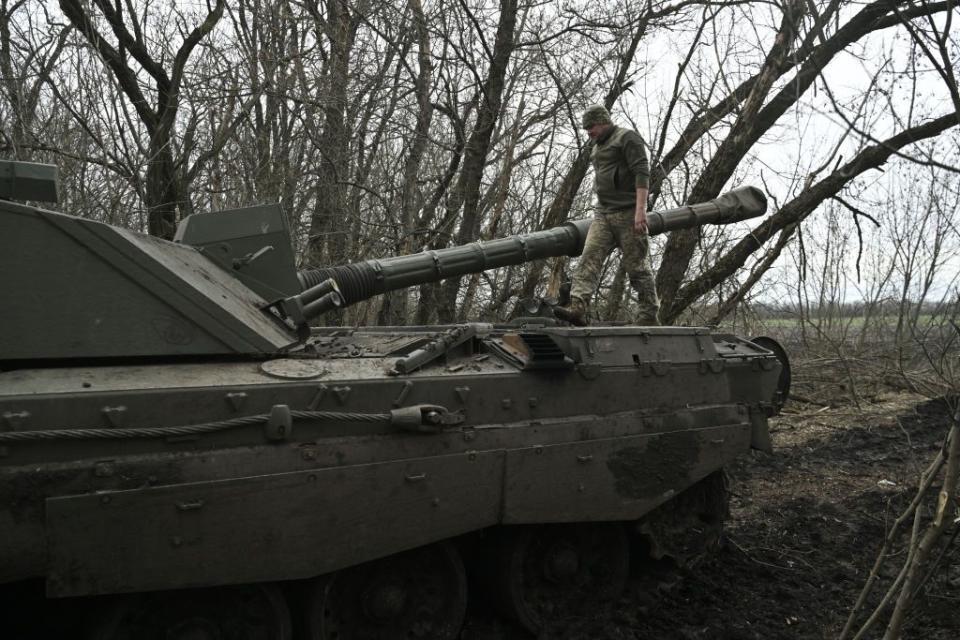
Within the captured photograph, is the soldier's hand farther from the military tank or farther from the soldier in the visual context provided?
the military tank

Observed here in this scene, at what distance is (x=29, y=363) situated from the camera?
11.4 feet

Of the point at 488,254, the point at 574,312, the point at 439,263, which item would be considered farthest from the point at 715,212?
the point at 439,263

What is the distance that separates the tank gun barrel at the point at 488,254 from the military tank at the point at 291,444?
11.3 inches

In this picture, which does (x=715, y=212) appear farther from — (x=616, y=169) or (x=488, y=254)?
(x=488, y=254)

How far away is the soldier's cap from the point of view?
6164 millimetres

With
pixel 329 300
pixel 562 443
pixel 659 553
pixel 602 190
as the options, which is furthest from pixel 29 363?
pixel 602 190

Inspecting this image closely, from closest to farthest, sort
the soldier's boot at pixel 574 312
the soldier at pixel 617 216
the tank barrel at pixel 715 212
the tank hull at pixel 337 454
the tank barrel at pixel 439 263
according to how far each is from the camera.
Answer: the tank hull at pixel 337 454
the tank barrel at pixel 439 263
the soldier's boot at pixel 574 312
the soldier at pixel 617 216
the tank barrel at pixel 715 212

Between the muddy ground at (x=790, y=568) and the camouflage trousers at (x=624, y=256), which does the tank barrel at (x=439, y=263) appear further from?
the muddy ground at (x=790, y=568)

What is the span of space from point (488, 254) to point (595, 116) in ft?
4.67

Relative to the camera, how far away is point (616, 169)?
20.4 ft

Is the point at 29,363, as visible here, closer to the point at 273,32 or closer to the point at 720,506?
the point at 720,506

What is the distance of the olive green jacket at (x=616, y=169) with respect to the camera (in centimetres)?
609

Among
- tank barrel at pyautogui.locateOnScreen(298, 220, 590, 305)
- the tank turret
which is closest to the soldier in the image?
tank barrel at pyautogui.locateOnScreen(298, 220, 590, 305)

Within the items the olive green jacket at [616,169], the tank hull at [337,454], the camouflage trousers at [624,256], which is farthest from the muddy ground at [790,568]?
the olive green jacket at [616,169]
